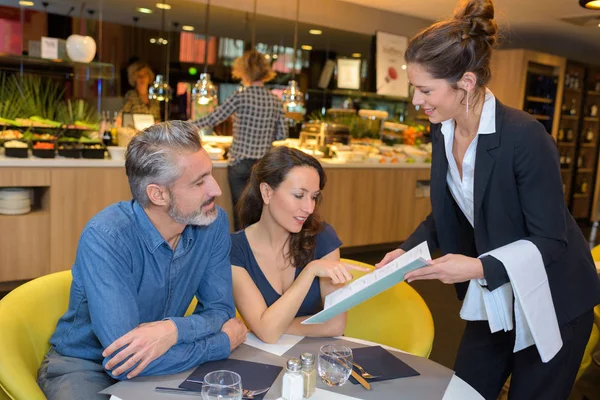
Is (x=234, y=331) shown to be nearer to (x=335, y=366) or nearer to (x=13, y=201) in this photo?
(x=335, y=366)

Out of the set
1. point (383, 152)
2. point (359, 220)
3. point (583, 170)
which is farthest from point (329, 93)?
point (583, 170)

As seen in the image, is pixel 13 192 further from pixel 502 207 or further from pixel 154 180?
pixel 502 207

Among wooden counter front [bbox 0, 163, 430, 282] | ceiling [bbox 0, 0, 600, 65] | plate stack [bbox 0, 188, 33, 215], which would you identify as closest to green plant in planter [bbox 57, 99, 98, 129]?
wooden counter front [bbox 0, 163, 430, 282]

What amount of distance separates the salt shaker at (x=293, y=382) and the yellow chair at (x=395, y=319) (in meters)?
0.81

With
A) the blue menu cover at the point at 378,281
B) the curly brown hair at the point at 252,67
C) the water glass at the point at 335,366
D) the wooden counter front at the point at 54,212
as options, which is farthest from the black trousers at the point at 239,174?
the water glass at the point at 335,366

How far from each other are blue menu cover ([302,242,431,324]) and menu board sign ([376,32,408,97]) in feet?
20.7

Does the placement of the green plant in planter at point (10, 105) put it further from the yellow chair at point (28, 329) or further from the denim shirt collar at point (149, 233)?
the denim shirt collar at point (149, 233)

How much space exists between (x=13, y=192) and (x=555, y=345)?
384 centimetres

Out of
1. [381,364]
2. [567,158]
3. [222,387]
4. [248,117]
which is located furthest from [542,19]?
[222,387]

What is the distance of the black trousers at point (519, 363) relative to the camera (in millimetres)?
1808

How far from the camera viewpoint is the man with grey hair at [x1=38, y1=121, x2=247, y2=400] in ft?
5.16

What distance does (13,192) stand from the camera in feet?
14.2

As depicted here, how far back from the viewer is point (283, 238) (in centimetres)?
229

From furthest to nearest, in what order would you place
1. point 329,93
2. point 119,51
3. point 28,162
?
point 329,93
point 119,51
point 28,162
